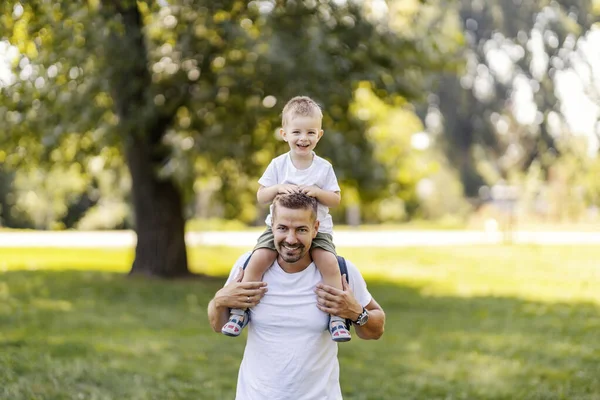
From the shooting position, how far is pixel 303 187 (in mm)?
3918

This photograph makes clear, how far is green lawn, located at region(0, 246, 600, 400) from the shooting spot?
877 centimetres

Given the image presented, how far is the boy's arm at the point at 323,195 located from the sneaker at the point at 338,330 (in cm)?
53

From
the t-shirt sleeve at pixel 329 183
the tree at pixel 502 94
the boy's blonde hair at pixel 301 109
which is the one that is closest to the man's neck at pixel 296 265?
the t-shirt sleeve at pixel 329 183

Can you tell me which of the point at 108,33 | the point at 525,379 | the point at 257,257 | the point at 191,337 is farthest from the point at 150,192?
the point at 257,257

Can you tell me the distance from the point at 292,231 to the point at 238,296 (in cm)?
38

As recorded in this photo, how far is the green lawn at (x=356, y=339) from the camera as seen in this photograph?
8.77 metres

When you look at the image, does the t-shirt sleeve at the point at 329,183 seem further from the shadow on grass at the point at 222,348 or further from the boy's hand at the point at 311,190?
the shadow on grass at the point at 222,348

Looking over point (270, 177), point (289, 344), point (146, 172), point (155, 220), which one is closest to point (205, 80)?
point (146, 172)

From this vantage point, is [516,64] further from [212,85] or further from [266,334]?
[266,334]

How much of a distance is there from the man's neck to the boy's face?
1.56ft

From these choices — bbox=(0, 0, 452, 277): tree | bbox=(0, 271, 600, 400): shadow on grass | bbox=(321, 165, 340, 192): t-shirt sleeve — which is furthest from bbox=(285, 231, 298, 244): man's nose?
bbox=(0, 0, 452, 277): tree

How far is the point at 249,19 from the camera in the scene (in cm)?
1534

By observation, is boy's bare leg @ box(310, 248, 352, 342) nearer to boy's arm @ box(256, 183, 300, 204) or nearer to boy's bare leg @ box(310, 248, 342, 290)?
boy's bare leg @ box(310, 248, 342, 290)

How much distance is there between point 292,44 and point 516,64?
37308 mm
